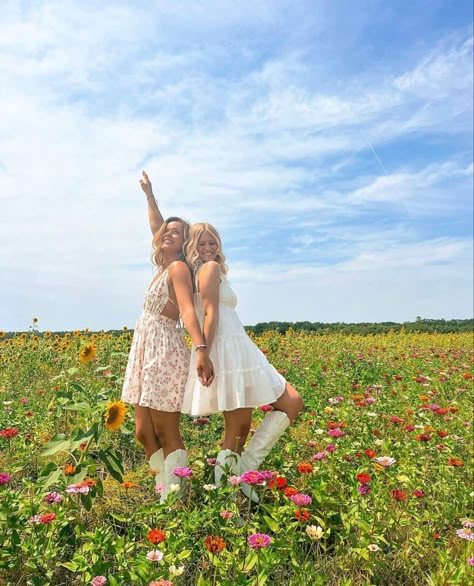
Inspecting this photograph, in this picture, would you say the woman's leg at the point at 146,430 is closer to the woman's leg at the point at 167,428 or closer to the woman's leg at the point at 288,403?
the woman's leg at the point at 167,428

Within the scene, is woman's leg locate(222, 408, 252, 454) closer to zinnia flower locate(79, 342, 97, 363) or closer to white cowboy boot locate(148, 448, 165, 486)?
white cowboy boot locate(148, 448, 165, 486)

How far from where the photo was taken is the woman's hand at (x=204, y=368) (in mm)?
3059

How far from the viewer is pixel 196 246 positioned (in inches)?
132

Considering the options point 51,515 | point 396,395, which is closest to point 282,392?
point 51,515

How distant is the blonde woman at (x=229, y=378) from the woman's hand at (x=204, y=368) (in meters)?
0.08

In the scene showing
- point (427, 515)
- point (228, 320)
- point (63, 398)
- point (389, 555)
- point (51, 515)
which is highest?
point (228, 320)

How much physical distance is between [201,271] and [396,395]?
3.86 metres

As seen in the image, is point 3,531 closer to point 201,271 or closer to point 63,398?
point 63,398

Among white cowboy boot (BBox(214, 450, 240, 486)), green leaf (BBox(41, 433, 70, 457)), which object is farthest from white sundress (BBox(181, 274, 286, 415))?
green leaf (BBox(41, 433, 70, 457))

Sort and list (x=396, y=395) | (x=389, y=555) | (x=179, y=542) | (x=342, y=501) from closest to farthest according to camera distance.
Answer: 1. (x=179, y=542)
2. (x=389, y=555)
3. (x=342, y=501)
4. (x=396, y=395)

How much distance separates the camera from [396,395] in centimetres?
626

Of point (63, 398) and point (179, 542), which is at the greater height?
point (63, 398)

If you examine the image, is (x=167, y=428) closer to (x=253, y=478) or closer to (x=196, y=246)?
(x=253, y=478)

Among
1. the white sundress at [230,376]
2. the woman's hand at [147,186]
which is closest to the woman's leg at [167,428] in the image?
the white sundress at [230,376]
